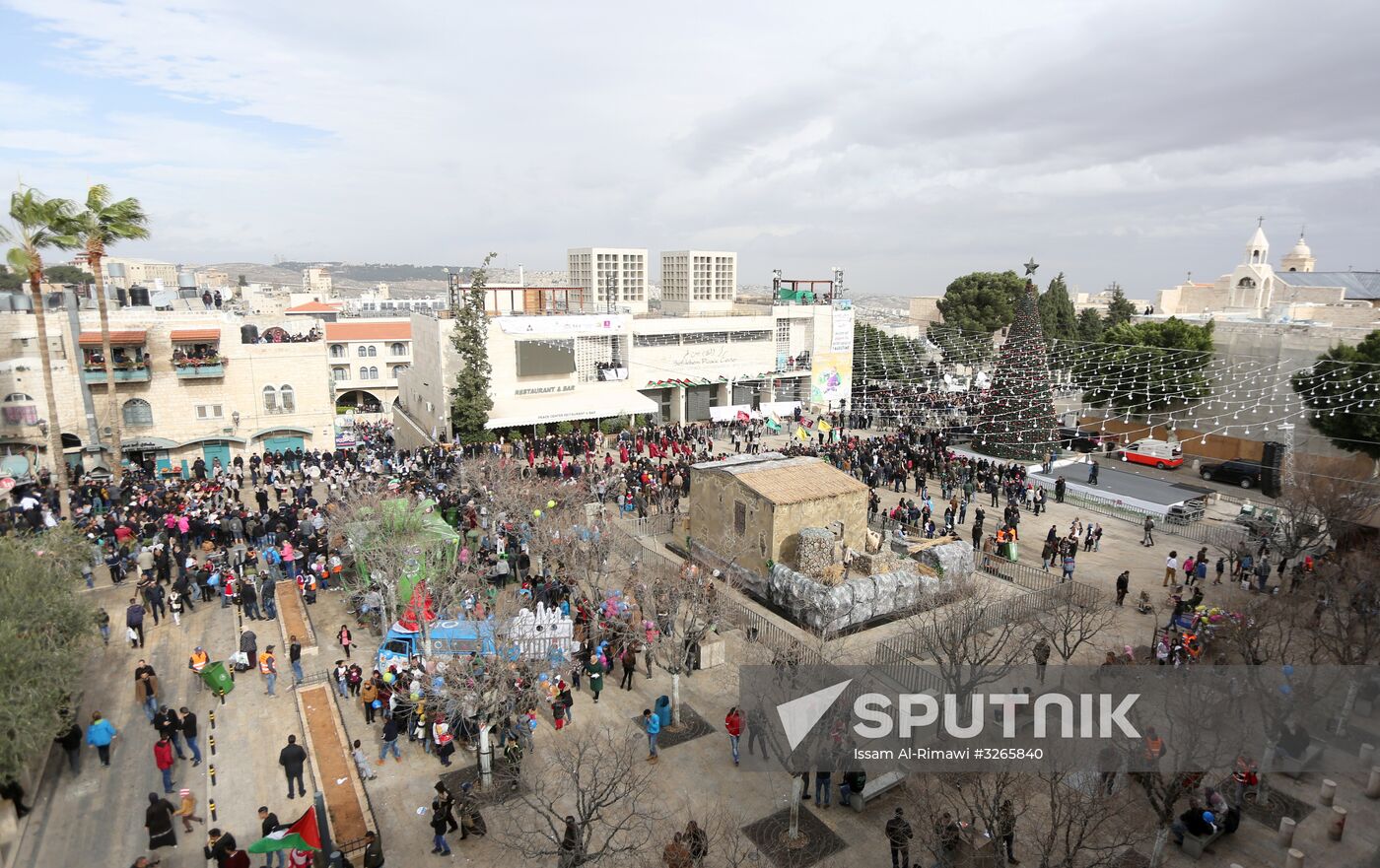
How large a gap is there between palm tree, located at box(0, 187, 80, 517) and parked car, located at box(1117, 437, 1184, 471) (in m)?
40.5

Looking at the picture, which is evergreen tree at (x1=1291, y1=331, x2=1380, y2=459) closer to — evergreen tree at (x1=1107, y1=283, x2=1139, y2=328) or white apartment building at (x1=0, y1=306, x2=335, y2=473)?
evergreen tree at (x1=1107, y1=283, x2=1139, y2=328)

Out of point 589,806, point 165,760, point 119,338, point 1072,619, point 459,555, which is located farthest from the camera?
point 119,338

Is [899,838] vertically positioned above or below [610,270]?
below

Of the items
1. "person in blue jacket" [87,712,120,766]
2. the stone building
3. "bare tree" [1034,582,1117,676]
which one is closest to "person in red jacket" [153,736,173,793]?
"person in blue jacket" [87,712,120,766]

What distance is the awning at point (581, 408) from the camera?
34.8 metres

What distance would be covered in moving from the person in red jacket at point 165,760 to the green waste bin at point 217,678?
213 cm

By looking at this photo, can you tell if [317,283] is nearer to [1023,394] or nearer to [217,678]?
[1023,394]

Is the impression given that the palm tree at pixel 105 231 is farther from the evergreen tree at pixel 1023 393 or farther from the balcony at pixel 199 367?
the evergreen tree at pixel 1023 393

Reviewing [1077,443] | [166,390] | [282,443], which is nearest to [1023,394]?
[1077,443]

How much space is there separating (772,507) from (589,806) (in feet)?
35.8

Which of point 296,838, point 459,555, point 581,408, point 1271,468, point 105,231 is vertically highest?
point 105,231

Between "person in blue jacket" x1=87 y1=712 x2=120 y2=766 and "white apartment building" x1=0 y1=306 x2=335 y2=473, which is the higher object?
"white apartment building" x1=0 y1=306 x2=335 y2=473

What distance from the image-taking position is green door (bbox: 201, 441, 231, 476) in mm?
29969

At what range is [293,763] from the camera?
11672 mm
